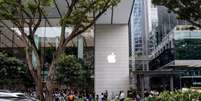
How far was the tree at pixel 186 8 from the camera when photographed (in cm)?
1877

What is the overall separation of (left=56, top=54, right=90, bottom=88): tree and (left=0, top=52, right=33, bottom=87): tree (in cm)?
248

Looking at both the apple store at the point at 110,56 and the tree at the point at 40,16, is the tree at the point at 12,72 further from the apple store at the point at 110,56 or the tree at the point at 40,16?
the tree at the point at 40,16

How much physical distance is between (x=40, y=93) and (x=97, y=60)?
16447mm

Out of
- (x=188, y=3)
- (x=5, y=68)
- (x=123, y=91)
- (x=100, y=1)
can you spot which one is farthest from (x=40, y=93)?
(x=5, y=68)

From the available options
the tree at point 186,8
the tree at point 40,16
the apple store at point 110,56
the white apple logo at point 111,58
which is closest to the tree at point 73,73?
the apple store at point 110,56

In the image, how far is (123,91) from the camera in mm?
33656

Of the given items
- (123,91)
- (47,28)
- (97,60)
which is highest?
(47,28)

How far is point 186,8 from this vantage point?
1906 cm

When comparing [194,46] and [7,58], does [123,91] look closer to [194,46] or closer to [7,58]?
[7,58]

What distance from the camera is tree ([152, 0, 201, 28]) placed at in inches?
739

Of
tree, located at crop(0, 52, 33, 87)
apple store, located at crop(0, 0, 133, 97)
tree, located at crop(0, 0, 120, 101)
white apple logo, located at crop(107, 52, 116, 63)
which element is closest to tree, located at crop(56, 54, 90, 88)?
apple store, located at crop(0, 0, 133, 97)

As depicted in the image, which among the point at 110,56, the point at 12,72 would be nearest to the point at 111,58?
the point at 110,56

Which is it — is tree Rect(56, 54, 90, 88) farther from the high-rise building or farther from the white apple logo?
the high-rise building

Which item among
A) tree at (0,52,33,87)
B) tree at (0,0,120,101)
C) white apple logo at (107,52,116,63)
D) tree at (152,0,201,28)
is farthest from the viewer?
tree at (0,52,33,87)
